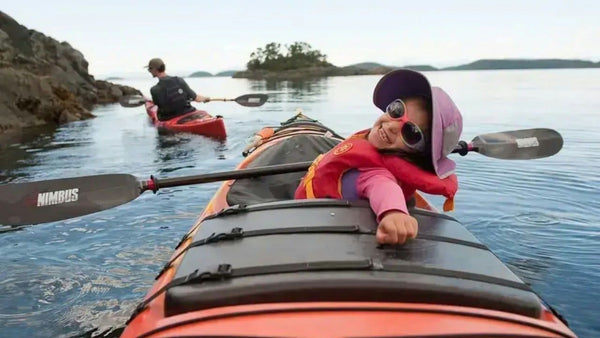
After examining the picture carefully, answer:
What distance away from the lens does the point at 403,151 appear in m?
2.38

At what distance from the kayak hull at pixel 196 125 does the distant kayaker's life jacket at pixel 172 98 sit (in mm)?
203

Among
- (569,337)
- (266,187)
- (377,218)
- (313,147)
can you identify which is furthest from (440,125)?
(313,147)

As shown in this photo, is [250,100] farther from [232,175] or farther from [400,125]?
[400,125]

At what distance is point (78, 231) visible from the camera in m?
4.84

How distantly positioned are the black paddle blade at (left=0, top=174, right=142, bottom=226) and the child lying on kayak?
5.13ft

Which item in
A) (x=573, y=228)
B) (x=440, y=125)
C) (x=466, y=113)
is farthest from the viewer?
(x=466, y=113)

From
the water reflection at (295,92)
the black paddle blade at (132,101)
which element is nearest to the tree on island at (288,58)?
the water reflection at (295,92)

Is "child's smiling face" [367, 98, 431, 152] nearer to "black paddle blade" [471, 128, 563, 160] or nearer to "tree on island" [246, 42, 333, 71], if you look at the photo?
"black paddle blade" [471, 128, 563, 160]

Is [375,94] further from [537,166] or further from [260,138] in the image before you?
[537,166]

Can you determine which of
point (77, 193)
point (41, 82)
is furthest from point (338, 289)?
point (41, 82)

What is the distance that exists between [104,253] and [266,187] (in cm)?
162


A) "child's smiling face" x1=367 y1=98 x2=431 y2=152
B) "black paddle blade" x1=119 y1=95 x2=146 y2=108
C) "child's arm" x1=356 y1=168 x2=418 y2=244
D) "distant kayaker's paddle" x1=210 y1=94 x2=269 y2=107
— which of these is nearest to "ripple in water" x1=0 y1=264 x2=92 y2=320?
"child's arm" x1=356 y1=168 x2=418 y2=244

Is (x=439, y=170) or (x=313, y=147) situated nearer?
(x=439, y=170)

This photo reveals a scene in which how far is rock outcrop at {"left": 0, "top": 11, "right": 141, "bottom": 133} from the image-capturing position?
14226mm
